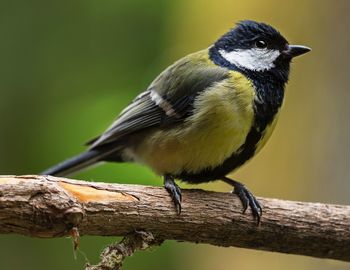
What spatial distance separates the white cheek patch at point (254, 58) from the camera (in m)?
1.84

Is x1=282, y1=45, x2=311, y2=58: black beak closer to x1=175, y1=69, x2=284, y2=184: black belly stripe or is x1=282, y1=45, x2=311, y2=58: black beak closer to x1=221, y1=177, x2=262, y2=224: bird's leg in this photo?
x1=175, y1=69, x2=284, y2=184: black belly stripe

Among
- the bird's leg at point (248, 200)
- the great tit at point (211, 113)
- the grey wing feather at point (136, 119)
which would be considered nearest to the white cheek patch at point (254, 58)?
the great tit at point (211, 113)

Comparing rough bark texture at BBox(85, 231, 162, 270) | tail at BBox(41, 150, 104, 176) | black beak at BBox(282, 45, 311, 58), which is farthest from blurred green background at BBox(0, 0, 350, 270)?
rough bark texture at BBox(85, 231, 162, 270)

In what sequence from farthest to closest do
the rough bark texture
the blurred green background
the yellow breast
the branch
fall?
the blurred green background → the yellow breast → the rough bark texture → the branch

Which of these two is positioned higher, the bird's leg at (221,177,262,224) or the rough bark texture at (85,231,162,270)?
the bird's leg at (221,177,262,224)

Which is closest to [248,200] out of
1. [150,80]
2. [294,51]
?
[294,51]

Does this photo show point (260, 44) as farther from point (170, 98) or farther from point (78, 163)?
point (78, 163)

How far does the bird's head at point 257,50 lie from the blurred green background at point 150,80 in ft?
2.50

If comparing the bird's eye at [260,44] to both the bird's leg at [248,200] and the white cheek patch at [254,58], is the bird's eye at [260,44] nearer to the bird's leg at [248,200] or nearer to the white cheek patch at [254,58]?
the white cheek patch at [254,58]

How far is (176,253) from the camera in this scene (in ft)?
8.50

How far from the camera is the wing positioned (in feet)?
5.84

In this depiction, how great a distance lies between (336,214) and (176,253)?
1.12 meters

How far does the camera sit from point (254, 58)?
185cm

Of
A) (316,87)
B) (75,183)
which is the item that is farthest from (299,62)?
(75,183)
